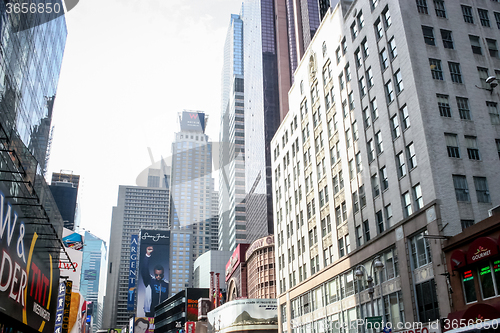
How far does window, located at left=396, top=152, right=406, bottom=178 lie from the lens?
130 feet

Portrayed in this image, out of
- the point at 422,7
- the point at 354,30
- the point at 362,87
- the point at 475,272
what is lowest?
the point at 475,272

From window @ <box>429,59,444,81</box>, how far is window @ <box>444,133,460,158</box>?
5554 millimetres

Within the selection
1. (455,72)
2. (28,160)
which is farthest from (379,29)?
(28,160)

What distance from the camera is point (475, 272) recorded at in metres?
30.2

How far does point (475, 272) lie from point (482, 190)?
8.85 metres

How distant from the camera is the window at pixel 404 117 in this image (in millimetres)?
39781

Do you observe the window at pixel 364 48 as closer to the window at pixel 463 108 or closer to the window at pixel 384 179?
the window at pixel 463 108

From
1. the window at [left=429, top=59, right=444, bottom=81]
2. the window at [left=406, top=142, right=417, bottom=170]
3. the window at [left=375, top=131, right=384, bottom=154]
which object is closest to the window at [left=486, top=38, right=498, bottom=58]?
the window at [left=429, top=59, right=444, bottom=81]

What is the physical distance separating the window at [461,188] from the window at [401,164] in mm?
4346

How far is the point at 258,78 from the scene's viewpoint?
191750 millimetres

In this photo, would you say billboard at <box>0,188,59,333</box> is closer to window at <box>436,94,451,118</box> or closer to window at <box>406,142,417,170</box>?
A: window at <box>406,142,417,170</box>

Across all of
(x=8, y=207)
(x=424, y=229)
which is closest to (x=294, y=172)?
(x=424, y=229)

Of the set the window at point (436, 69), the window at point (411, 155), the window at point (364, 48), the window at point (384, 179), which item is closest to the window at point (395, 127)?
the window at point (411, 155)

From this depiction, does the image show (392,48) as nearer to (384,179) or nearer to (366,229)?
(384,179)
